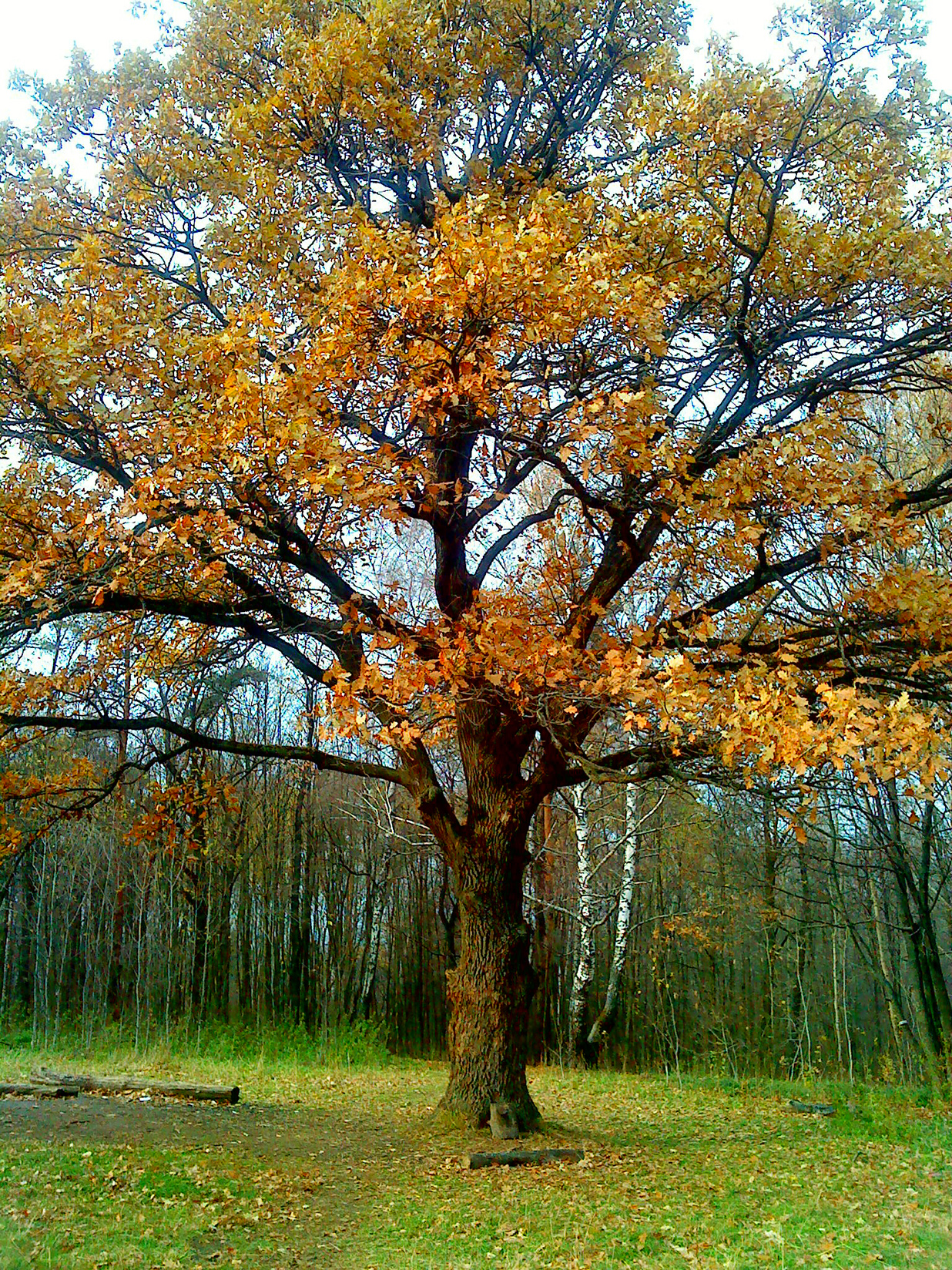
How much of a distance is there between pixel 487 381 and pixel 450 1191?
189 inches

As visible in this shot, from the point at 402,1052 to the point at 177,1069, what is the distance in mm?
5567

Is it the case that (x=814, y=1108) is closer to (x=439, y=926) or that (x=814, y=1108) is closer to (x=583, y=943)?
(x=583, y=943)

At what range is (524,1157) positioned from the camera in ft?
22.0

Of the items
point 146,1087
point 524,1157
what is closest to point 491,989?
point 524,1157

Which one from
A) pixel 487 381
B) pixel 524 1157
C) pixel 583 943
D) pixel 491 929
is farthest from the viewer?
pixel 583 943

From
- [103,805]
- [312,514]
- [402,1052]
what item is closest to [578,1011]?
[402,1052]

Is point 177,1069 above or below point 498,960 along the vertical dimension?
below

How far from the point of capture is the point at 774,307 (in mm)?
7344

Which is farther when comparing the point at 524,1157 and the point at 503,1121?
the point at 503,1121

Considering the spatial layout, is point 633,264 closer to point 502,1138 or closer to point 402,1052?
point 502,1138

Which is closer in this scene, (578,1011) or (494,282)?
(494,282)

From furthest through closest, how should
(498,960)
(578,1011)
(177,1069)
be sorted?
(578,1011)
(177,1069)
(498,960)

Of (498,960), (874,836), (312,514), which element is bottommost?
(498,960)

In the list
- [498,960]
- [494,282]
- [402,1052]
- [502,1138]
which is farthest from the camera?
[402,1052]
